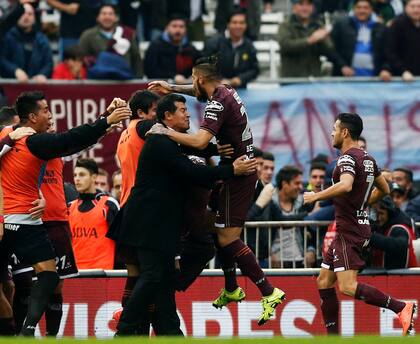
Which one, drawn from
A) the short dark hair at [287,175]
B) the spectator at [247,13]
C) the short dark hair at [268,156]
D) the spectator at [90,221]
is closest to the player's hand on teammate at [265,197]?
the short dark hair at [287,175]

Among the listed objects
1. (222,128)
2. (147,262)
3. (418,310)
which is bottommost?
(418,310)

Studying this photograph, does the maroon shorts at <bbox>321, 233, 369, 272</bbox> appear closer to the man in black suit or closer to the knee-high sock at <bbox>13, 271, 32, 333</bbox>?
the man in black suit

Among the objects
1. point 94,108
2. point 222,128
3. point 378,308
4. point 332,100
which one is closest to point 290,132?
point 332,100

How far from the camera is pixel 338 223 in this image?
15.2 metres

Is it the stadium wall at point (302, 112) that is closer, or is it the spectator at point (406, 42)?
the stadium wall at point (302, 112)

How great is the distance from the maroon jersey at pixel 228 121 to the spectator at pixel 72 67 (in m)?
6.68

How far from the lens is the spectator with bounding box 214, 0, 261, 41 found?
74.0 ft

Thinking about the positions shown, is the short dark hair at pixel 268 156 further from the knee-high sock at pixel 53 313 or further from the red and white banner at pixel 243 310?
the knee-high sock at pixel 53 313

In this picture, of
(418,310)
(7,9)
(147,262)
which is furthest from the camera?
(7,9)

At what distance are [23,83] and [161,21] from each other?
313 cm

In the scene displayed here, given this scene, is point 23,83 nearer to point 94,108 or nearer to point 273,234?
point 94,108

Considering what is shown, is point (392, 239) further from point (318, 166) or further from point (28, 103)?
point (28, 103)

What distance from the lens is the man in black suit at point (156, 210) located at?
1402 cm

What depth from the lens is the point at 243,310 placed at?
1689cm
